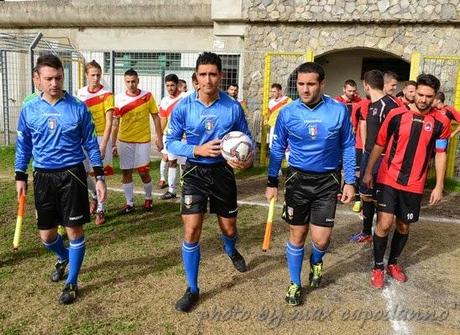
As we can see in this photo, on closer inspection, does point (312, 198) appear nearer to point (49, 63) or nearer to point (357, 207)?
point (49, 63)

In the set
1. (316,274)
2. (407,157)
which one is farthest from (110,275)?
(407,157)

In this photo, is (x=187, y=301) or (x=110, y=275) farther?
(x=110, y=275)

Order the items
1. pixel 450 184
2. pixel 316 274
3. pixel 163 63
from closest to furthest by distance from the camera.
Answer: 1. pixel 316 274
2. pixel 450 184
3. pixel 163 63

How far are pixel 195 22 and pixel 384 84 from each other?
9.21 meters

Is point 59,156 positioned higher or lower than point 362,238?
higher

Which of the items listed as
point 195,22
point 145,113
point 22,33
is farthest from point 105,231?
point 22,33

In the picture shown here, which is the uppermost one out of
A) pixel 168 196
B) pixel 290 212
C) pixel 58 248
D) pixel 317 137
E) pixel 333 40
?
pixel 333 40

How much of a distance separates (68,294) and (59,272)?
540mm

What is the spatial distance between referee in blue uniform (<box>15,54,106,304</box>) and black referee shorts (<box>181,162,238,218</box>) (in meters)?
0.96

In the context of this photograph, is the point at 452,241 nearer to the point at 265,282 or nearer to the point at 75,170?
the point at 265,282

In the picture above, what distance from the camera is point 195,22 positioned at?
14195mm

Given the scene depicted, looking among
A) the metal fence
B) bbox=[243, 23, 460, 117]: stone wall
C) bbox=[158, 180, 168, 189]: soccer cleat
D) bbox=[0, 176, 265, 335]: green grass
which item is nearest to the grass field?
bbox=[0, 176, 265, 335]: green grass

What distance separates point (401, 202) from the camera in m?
4.66

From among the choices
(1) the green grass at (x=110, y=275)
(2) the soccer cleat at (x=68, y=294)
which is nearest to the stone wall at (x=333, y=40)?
(1) the green grass at (x=110, y=275)
